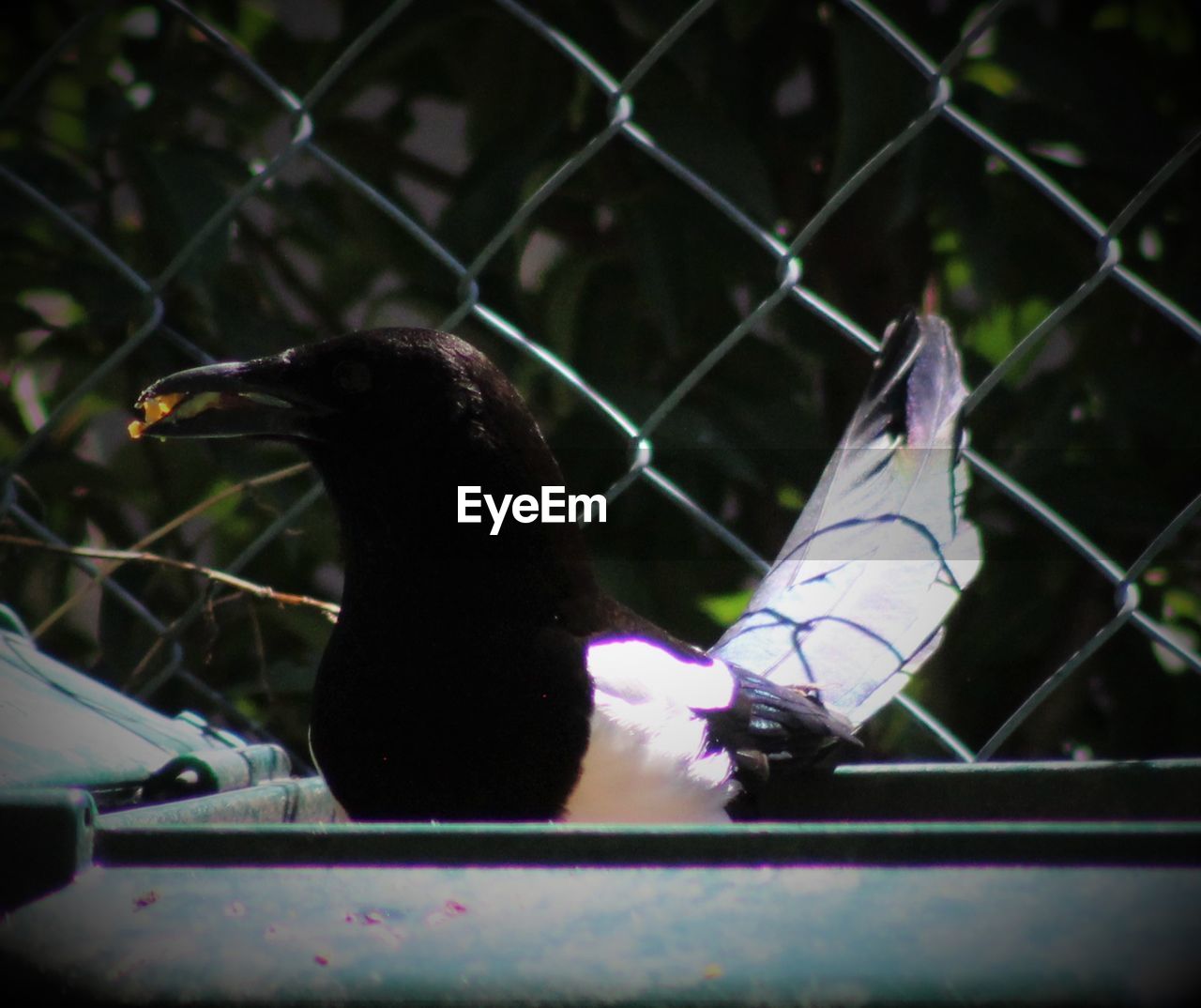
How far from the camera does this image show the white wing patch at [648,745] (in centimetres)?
79

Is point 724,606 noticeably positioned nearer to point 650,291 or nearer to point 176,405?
point 650,291

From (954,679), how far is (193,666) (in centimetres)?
82

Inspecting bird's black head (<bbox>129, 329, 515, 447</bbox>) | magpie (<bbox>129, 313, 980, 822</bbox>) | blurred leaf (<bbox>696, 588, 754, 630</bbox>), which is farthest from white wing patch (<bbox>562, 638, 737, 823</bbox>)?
blurred leaf (<bbox>696, 588, 754, 630</bbox>)

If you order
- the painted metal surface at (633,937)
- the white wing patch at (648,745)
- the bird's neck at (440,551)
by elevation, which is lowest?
the painted metal surface at (633,937)

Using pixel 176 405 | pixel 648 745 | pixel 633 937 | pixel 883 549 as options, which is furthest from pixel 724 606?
pixel 633 937

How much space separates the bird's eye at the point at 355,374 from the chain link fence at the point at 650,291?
0.36 meters

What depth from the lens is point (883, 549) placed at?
1.24m

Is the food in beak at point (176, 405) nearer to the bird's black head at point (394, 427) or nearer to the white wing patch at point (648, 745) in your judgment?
the bird's black head at point (394, 427)

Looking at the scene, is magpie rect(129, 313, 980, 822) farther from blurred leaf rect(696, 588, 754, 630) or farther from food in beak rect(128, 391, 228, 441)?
blurred leaf rect(696, 588, 754, 630)

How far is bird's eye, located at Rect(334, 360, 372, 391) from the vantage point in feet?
2.85

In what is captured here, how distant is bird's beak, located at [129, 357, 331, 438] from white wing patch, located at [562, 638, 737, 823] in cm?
25

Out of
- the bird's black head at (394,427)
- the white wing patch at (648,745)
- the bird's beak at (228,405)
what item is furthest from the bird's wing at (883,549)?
the bird's beak at (228,405)

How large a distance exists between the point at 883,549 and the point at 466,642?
1.85 feet

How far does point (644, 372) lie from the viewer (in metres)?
1.50
